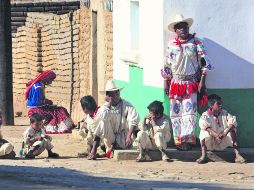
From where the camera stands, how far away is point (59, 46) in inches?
864

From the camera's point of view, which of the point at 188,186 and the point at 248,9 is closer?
the point at 188,186

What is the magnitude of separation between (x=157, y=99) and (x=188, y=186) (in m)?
3.03

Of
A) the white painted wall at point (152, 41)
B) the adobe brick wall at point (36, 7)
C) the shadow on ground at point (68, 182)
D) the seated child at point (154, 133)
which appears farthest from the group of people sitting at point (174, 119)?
the adobe brick wall at point (36, 7)

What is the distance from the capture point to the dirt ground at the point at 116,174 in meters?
11.2

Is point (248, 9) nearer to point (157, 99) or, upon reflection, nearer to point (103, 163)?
point (157, 99)

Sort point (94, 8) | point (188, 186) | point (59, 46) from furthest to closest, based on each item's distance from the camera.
A: point (59, 46) → point (94, 8) → point (188, 186)

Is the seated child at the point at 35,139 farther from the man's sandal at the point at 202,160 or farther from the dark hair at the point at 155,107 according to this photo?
the man's sandal at the point at 202,160

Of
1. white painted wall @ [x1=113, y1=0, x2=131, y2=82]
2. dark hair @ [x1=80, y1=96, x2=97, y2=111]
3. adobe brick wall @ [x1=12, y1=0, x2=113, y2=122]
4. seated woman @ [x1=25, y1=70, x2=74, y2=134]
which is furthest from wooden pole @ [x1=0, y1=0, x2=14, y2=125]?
dark hair @ [x1=80, y1=96, x2=97, y2=111]

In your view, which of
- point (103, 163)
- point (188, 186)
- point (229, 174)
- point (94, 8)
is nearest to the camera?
point (188, 186)

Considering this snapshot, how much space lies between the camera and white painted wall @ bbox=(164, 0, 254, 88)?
46.2ft

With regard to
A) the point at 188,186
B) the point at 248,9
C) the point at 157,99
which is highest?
the point at 248,9

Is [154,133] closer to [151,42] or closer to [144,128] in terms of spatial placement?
[144,128]

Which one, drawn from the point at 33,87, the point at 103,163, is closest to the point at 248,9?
the point at 103,163

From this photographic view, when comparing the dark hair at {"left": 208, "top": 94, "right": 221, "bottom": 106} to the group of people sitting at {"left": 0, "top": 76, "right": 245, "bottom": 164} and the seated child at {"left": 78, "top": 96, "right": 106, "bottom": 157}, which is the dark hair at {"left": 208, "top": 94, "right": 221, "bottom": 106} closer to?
the group of people sitting at {"left": 0, "top": 76, "right": 245, "bottom": 164}
